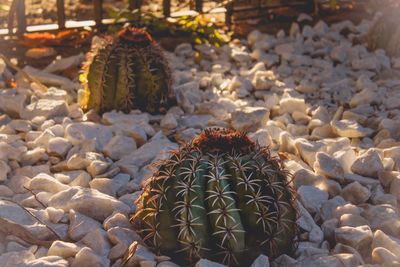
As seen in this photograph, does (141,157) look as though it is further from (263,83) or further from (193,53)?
(193,53)

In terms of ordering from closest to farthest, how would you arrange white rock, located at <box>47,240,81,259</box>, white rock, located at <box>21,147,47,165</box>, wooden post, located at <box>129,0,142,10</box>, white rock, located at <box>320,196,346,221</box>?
1. white rock, located at <box>47,240,81,259</box>
2. white rock, located at <box>320,196,346,221</box>
3. white rock, located at <box>21,147,47,165</box>
4. wooden post, located at <box>129,0,142,10</box>

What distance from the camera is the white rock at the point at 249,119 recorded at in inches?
134

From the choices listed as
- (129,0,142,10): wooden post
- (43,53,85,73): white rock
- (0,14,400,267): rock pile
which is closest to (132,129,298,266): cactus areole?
(0,14,400,267): rock pile

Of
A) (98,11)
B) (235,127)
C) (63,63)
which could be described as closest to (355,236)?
(235,127)

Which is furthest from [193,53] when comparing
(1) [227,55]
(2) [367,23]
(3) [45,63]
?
(2) [367,23]

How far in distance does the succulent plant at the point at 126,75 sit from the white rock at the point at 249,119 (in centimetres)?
47

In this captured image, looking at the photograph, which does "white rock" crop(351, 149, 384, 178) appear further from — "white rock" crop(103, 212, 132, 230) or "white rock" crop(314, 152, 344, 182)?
"white rock" crop(103, 212, 132, 230)

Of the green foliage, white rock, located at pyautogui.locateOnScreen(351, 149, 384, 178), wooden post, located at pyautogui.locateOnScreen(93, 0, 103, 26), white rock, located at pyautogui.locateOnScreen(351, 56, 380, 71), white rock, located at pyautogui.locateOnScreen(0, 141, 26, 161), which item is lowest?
white rock, located at pyautogui.locateOnScreen(0, 141, 26, 161)

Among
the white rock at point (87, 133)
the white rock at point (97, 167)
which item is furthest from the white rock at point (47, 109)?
the white rock at point (97, 167)

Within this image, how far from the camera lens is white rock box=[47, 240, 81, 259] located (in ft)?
7.19

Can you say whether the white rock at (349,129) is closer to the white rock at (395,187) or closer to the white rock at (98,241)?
the white rock at (395,187)

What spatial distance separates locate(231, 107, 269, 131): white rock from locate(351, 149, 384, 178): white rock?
650 millimetres

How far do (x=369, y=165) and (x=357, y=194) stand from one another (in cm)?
21

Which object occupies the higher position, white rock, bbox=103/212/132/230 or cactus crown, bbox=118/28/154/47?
cactus crown, bbox=118/28/154/47
